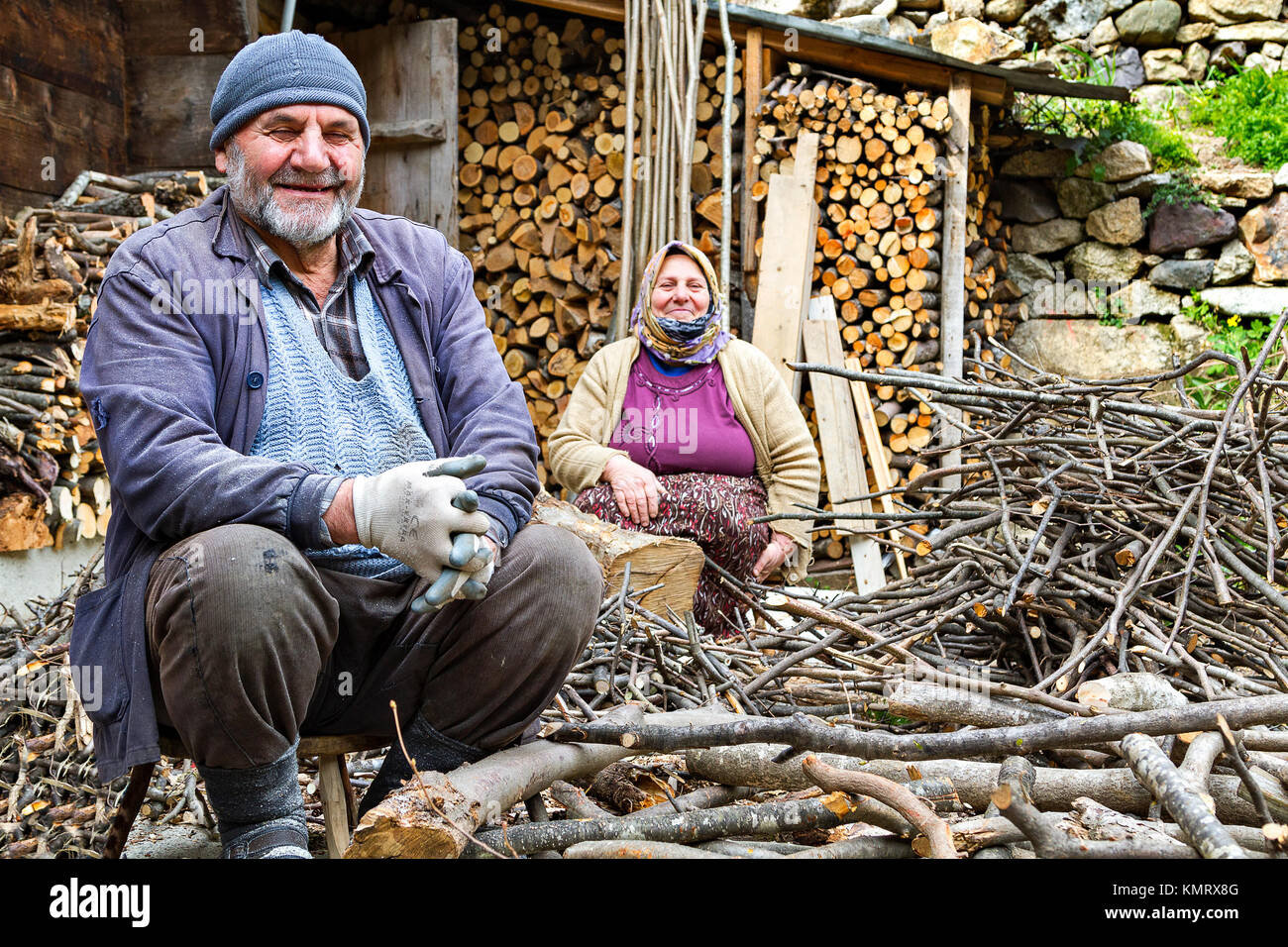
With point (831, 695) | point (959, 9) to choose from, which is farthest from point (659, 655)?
point (959, 9)

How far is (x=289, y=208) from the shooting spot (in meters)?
2.37

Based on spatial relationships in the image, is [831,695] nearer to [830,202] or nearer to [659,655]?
[659,655]

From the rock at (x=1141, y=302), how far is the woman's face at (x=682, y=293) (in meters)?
3.72

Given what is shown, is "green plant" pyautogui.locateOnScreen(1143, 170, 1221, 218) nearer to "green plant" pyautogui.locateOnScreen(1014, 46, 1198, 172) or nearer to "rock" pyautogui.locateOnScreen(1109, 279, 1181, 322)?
"green plant" pyautogui.locateOnScreen(1014, 46, 1198, 172)

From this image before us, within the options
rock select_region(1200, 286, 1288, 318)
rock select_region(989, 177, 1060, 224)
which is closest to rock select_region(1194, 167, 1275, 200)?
rock select_region(1200, 286, 1288, 318)

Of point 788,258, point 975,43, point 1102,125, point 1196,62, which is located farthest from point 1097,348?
point 1196,62

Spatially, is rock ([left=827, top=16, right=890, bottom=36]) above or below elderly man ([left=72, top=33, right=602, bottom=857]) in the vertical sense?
above

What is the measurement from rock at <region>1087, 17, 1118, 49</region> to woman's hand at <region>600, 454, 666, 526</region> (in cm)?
588

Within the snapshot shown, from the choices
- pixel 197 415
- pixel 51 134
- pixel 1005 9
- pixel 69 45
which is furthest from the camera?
pixel 1005 9

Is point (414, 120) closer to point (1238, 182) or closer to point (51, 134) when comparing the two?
point (51, 134)

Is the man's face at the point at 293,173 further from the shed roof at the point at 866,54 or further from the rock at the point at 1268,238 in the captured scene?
the rock at the point at 1268,238

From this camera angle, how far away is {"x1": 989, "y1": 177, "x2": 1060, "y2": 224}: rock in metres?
7.75

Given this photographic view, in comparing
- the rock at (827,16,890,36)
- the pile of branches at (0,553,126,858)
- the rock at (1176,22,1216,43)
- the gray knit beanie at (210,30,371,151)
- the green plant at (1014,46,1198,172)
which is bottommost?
the pile of branches at (0,553,126,858)

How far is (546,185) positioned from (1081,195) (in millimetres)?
3481
